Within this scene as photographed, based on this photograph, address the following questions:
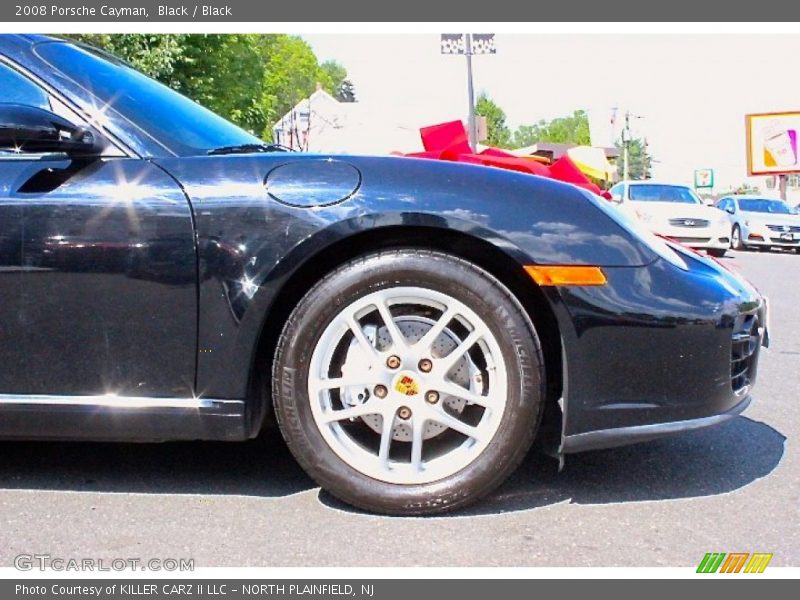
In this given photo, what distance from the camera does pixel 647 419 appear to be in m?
2.27

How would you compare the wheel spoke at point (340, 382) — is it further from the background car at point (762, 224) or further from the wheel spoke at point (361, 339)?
the background car at point (762, 224)

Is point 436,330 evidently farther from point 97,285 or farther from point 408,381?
point 97,285

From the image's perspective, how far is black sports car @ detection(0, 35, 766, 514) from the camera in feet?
7.36

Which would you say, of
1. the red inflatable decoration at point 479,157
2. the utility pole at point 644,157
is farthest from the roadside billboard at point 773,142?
the utility pole at point 644,157

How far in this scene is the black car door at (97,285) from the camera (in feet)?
7.38

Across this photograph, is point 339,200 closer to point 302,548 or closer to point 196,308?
point 196,308

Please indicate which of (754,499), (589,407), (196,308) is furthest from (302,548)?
(754,499)

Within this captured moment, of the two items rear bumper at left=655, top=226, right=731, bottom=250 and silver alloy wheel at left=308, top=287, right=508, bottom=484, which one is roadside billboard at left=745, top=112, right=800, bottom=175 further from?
silver alloy wheel at left=308, top=287, right=508, bottom=484

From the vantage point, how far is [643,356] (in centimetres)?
223

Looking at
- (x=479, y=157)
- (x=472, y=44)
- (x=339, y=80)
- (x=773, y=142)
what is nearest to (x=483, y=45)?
(x=472, y=44)

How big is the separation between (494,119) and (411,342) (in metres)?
86.8

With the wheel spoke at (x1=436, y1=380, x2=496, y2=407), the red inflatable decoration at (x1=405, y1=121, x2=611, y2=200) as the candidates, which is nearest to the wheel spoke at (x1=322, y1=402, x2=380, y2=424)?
the wheel spoke at (x1=436, y1=380, x2=496, y2=407)

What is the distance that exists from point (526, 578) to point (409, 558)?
31 centimetres

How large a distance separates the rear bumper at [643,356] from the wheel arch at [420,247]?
114 mm
